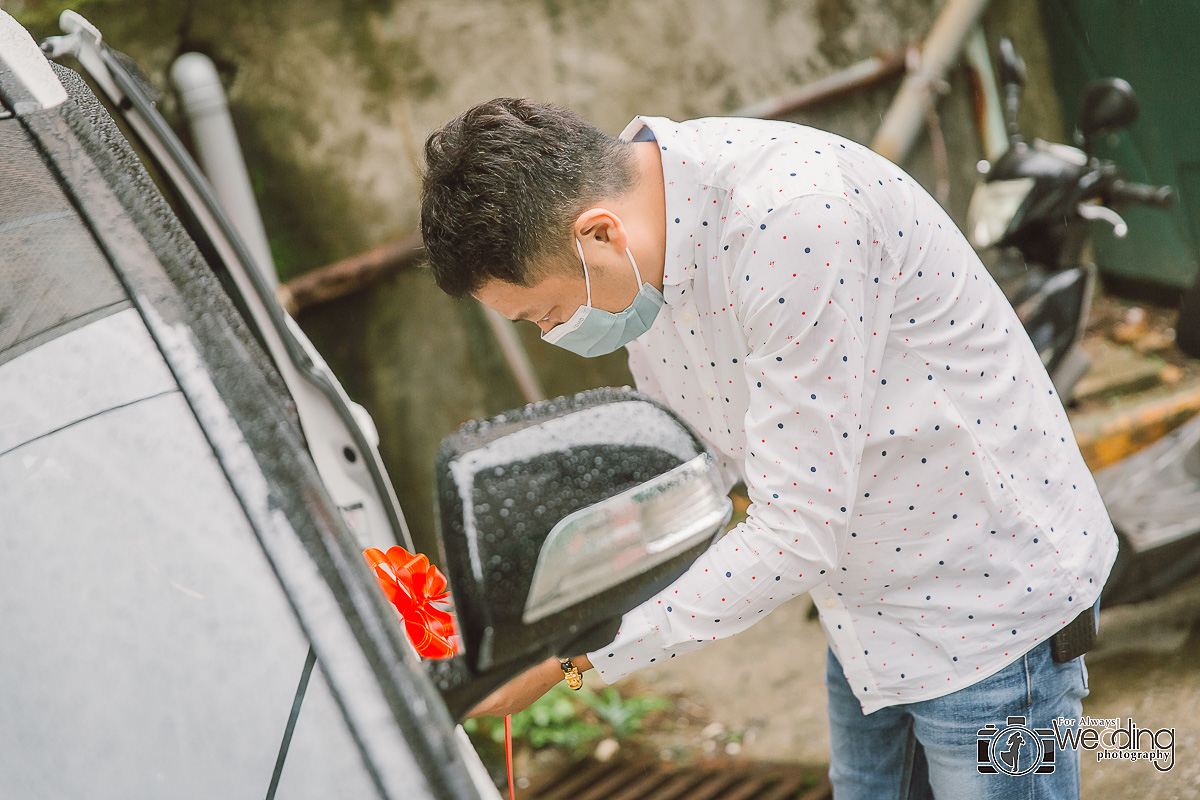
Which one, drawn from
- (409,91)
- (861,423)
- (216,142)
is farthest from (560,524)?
(409,91)

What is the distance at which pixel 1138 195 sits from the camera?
8.64 feet

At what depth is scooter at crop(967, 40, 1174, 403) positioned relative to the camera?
263 centimetres

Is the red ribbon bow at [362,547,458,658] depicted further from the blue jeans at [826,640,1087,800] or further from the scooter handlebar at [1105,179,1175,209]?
the scooter handlebar at [1105,179,1175,209]

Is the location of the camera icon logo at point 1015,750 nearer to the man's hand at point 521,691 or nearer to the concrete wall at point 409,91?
the man's hand at point 521,691

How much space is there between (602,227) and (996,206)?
2136 millimetres

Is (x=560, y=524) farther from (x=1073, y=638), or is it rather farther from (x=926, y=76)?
(x=926, y=76)

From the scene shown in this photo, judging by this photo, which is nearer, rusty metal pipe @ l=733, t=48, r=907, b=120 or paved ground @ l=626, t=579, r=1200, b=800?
paved ground @ l=626, t=579, r=1200, b=800

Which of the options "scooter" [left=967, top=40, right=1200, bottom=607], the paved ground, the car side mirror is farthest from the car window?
"scooter" [left=967, top=40, right=1200, bottom=607]

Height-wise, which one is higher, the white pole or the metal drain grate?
the white pole

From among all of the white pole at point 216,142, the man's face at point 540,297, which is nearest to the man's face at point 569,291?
the man's face at point 540,297

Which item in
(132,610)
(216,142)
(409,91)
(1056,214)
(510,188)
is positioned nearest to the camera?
(132,610)

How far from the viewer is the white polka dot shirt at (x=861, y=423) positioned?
3.34ft

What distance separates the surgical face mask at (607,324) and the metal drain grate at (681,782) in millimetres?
1739

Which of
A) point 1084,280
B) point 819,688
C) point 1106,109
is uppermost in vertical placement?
point 1106,109
